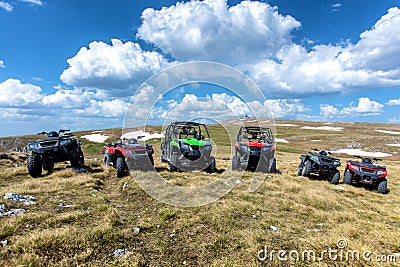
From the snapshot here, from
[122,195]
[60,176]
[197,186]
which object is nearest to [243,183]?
[197,186]

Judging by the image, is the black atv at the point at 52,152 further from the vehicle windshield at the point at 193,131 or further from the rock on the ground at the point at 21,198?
the vehicle windshield at the point at 193,131

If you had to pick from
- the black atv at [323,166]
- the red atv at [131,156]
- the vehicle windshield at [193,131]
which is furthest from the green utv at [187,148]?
the black atv at [323,166]

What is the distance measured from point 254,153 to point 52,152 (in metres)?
11.3

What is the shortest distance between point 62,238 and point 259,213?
5.60 meters

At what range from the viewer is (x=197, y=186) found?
1024 cm

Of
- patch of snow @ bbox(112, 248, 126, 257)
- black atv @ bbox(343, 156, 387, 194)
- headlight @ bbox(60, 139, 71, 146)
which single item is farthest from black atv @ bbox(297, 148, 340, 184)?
headlight @ bbox(60, 139, 71, 146)

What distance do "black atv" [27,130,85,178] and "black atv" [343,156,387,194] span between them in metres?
16.2

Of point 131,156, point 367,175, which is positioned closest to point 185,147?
point 131,156

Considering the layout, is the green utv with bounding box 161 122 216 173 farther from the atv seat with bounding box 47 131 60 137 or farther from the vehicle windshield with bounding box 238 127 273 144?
the atv seat with bounding box 47 131 60 137

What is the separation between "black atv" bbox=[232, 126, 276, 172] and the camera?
1391cm

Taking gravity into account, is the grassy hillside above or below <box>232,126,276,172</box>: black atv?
below

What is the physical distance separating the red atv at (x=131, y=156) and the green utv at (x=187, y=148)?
136cm

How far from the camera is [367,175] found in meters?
12.8

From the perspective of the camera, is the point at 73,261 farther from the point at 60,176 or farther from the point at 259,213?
the point at 60,176
